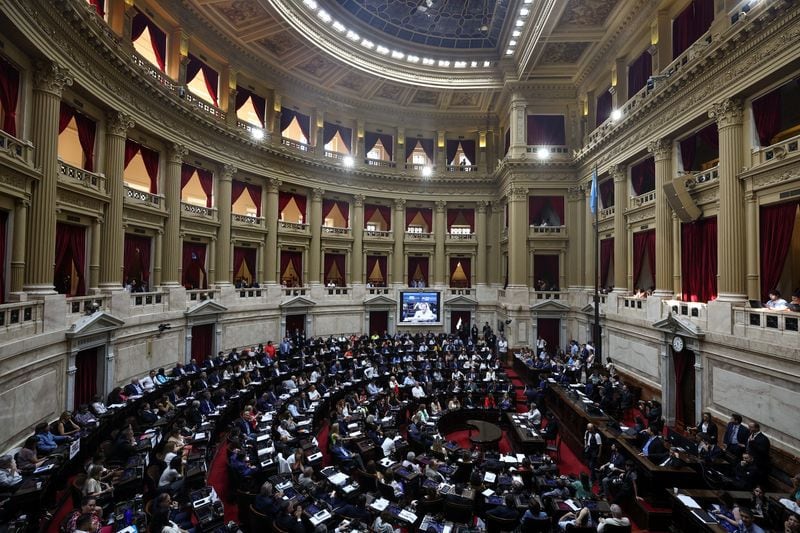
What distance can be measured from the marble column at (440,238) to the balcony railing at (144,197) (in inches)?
617

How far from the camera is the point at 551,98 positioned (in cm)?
2203

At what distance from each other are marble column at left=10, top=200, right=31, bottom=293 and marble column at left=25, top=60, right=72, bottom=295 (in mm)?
211

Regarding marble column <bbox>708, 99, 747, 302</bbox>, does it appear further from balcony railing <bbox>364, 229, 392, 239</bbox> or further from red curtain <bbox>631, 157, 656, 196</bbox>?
balcony railing <bbox>364, 229, 392, 239</bbox>

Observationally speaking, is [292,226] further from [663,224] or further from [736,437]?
[736,437]

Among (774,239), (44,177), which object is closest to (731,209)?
(774,239)

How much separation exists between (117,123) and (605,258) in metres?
20.5

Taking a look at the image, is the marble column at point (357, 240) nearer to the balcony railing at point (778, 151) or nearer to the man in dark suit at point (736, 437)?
the man in dark suit at point (736, 437)

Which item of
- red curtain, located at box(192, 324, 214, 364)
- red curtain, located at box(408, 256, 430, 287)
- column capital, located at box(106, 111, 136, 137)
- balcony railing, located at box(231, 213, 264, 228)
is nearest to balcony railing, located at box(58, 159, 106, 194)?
column capital, located at box(106, 111, 136, 137)

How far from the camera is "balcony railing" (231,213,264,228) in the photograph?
19092mm

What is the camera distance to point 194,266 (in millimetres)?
17438

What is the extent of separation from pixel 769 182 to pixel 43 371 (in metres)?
18.4

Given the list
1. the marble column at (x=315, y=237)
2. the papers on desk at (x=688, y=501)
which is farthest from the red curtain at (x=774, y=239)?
the marble column at (x=315, y=237)

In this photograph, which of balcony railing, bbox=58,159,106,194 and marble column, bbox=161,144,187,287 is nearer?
balcony railing, bbox=58,159,106,194

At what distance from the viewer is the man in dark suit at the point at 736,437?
881 cm
